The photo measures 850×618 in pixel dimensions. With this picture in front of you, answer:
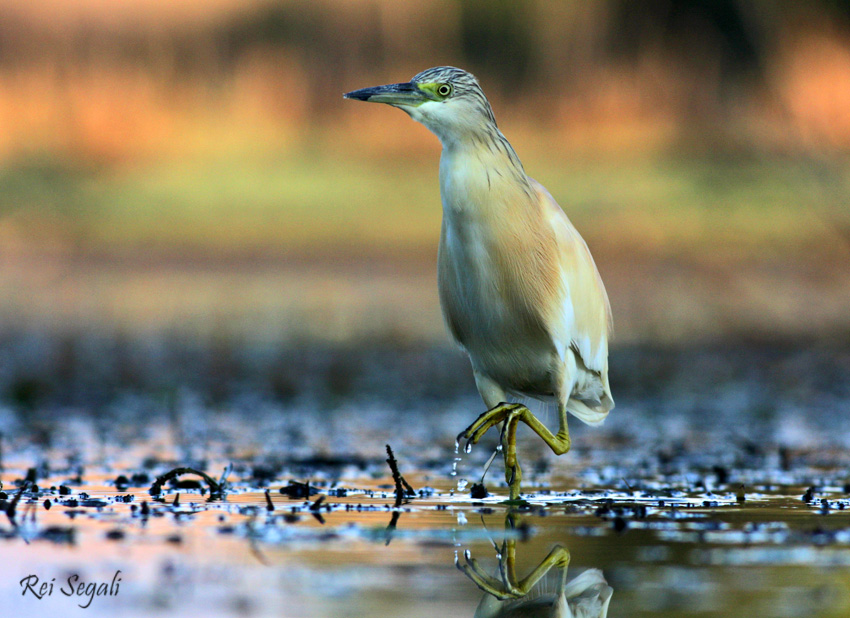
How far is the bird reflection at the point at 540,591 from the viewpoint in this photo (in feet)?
10.6

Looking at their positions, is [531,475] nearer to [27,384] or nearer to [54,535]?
[54,535]

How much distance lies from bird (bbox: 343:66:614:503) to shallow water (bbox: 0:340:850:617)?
54 cm

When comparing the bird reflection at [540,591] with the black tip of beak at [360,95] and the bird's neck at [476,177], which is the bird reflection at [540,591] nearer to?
the bird's neck at [476,177]

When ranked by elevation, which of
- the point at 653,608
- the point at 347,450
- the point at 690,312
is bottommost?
the point at 690,312

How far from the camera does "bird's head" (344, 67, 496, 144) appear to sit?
5043mm

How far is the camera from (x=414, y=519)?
4637mm

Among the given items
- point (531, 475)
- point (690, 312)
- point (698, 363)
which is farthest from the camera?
point (690, 312)

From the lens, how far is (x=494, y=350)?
552cm

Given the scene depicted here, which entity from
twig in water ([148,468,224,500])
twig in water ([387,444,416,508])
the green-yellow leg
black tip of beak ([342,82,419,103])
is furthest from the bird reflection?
black tip of beak ([342,82,419,103])

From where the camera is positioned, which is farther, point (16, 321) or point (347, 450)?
point (16, 321)

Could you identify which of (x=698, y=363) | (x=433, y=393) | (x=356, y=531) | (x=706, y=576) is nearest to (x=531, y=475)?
(x=356, y=531)

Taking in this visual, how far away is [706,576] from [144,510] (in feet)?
7.30

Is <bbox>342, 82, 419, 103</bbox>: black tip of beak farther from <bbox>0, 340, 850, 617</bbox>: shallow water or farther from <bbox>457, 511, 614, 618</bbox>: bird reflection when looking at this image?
<bbox>457, 511, 614, 618</bbox>: bird reflection

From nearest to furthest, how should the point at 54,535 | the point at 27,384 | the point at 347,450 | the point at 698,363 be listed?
the point at 54,535, the point at 347,450, the point at 27,384, the point at 698,363
